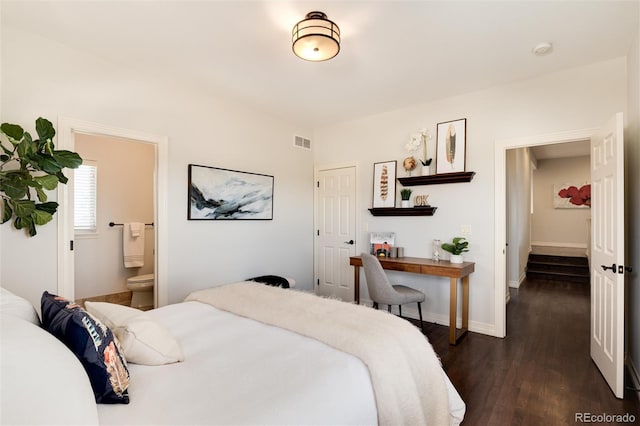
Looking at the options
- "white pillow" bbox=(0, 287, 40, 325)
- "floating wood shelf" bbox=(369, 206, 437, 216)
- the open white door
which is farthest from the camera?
"floating wood shelf" bbox=(369, 206, 437, 216)

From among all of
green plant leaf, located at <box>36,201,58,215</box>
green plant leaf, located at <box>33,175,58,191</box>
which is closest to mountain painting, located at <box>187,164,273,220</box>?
green plant leaf, located at <box>36,201,58,215</box>

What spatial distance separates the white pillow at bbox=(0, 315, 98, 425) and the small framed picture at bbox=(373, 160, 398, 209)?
143 inches

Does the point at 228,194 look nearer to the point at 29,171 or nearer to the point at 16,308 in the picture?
the point at 29,171

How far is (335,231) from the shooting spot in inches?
183

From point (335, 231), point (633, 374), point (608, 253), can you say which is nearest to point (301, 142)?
point (335, 231)

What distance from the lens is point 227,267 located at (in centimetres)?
363

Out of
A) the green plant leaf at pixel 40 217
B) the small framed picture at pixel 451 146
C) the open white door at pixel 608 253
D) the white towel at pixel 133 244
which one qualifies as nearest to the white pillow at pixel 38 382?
the green plant leaf at pixel 40 217

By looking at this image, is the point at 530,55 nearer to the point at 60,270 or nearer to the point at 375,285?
the point at 375,285

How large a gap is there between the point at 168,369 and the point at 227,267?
2368 mm

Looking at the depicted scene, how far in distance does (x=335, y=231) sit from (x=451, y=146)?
1.98 m

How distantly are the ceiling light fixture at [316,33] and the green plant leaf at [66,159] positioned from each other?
5.60 feet

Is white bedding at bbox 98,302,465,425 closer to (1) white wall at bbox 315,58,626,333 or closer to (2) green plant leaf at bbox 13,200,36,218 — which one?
(2) green plant leaf at bbox 13,200,36,218

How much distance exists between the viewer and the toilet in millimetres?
3781

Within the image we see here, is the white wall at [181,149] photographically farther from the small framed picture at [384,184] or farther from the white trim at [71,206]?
the small framed picture at [384,184]
